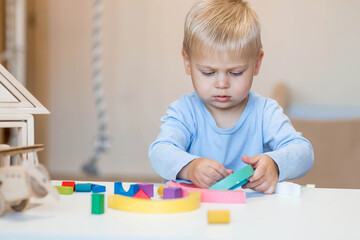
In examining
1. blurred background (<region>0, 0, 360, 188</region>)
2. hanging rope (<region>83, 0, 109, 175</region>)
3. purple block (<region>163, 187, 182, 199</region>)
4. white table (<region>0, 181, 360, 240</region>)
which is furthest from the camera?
hanging rope (<region>83, 0, 109, 175</region>)

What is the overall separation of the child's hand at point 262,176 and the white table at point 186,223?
0.09 m

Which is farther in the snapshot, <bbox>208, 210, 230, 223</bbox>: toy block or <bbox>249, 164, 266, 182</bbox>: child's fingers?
<bbox>249, 164, 266, 182</bbox>: child's fingers

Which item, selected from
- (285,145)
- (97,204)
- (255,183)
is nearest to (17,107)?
(97,204)

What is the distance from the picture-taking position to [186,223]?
20.8 inches

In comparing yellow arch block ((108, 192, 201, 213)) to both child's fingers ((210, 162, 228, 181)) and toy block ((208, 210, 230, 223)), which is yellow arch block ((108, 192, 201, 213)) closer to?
toy block ((208, 210, 230, 223))

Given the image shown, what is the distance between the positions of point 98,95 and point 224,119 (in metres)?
2.24

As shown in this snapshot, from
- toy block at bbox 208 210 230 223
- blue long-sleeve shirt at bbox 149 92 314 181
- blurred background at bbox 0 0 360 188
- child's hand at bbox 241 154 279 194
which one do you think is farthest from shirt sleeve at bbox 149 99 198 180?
blurred background at bbox 0 0 360 188

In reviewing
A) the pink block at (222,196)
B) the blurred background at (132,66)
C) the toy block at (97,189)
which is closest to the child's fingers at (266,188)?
the pink block at (222,196)

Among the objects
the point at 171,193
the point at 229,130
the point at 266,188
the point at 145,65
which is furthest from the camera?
the point at 145,65

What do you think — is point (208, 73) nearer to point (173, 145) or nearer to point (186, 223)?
point (173, 145)

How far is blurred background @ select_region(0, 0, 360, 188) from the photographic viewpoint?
2.94m

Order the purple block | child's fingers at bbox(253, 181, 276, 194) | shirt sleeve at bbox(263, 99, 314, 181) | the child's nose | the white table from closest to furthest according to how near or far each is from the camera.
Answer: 1. the white table
2. the purple block
3. child's fingers at bbox(253, 181, 276, 194)
4. shirt sleeve at bbox(263, 99, 314, 181)
5. the child's nose

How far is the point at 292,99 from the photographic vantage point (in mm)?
2975

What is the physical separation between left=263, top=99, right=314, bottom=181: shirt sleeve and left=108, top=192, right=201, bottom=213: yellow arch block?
11.4 inches
